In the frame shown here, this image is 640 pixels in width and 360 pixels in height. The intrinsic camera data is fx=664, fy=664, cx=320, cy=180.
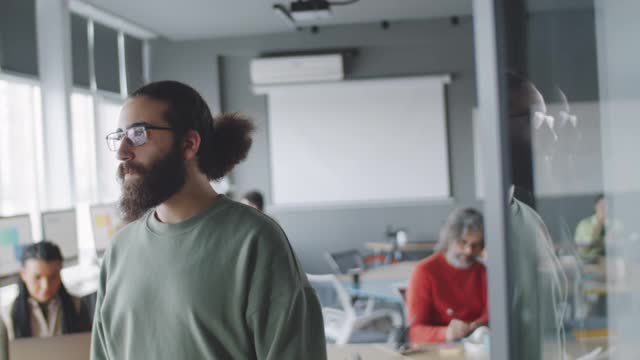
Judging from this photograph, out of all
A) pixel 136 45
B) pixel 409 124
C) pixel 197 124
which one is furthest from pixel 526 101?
pixel 136 45

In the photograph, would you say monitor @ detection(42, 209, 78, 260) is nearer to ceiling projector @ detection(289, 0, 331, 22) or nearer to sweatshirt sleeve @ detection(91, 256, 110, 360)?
ceiling projector @ detection(289, 0, 331, 22)

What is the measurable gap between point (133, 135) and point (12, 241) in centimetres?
356

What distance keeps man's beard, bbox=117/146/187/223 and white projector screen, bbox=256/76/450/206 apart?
664 cm

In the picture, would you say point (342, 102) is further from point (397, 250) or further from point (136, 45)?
point (136, 45)

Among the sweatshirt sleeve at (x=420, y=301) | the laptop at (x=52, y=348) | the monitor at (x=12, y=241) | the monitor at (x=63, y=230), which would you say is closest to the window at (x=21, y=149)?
the monitor at (x=63, y=230)

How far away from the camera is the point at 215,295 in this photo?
145cm

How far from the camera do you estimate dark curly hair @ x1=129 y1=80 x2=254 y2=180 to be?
157cm

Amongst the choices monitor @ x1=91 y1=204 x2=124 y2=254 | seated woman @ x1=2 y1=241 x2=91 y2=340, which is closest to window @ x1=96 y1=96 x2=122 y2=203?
monitor @ x1=91 y1=204 x2=124 y2=254

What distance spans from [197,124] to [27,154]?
511 cm

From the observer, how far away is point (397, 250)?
7.46 meters

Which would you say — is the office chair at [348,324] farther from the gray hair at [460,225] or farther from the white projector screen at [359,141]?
the white projector screen at [359,141]

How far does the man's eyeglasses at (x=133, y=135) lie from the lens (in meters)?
1.52

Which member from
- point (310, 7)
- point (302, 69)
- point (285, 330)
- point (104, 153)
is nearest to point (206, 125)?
point (285, 330)

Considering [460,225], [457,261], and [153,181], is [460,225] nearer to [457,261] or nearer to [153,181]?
[457,261]
